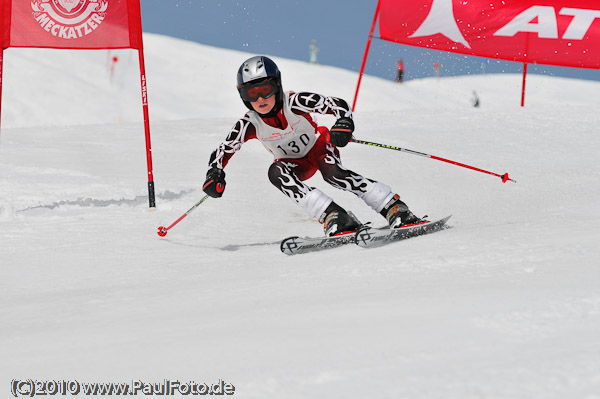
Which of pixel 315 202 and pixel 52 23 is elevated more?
pixel 52 23

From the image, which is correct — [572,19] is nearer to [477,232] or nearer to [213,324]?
[477,232]

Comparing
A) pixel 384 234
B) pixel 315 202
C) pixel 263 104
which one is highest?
pixel 263 104

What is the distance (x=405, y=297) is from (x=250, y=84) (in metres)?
2.05

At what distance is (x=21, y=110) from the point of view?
19.1 m

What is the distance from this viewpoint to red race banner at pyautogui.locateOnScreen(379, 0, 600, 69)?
31.1 feet

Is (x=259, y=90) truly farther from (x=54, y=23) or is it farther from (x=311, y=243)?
(x=54, y=23)

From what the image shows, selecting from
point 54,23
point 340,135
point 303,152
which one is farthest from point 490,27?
point 340,135

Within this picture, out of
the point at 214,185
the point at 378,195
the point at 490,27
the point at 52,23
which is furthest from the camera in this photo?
the point at 490,27

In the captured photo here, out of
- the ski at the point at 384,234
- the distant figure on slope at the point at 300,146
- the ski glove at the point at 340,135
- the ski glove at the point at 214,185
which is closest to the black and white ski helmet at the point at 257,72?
the distant figure on slope at the point at 300,146

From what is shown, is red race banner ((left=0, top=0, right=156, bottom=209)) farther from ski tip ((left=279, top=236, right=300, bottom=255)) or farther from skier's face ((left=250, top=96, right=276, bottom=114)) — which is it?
ski tip ((left=279, top=236, right=300, bottom=255))

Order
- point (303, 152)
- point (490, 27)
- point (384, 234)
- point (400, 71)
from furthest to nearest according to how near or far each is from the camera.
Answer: point (400, 71) → point (490, 27) → point (303, 152) → point (384, 234)

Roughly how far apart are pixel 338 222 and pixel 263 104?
84cm

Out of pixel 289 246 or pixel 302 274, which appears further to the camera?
pixel 289 246

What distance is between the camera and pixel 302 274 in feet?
10.7
